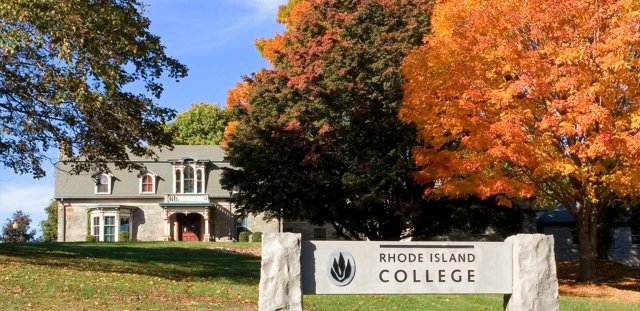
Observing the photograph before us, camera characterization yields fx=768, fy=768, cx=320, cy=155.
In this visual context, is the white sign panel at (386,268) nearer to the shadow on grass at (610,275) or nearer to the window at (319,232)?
the shadow on grass at (610,275)

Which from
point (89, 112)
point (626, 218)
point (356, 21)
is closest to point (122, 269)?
point (89, 112)

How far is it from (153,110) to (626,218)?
3464cm

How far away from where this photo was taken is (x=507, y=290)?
9.94m

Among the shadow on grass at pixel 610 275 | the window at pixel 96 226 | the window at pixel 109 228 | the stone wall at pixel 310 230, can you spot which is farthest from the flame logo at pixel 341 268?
the window at pixel 96 226

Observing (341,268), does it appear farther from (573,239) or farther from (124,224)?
(124,224)

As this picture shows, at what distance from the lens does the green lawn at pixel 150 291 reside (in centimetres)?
1440

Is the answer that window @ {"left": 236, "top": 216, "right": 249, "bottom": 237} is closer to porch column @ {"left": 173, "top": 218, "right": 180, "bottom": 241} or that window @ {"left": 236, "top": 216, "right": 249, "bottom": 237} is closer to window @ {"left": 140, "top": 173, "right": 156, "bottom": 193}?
porch column @ {"left": 173, "top": 218, "right": 180, "bottom": 241}

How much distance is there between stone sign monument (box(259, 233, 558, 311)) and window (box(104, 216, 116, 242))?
48549 millimetres

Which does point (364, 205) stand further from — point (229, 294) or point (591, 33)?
point (229, 294)

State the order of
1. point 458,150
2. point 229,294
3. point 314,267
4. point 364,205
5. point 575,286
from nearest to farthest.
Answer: point 314,267 → point 229,294 → point 458,150 → point 575,286 → point 364,205

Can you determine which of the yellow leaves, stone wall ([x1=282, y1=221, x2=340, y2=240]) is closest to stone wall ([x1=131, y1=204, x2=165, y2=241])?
stone wall ([x1=282, y1=221, x2=340, y2=240])

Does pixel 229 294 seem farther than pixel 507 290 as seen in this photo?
Yes

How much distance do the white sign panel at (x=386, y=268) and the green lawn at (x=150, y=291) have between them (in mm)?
5123

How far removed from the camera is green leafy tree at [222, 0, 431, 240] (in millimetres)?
27578
